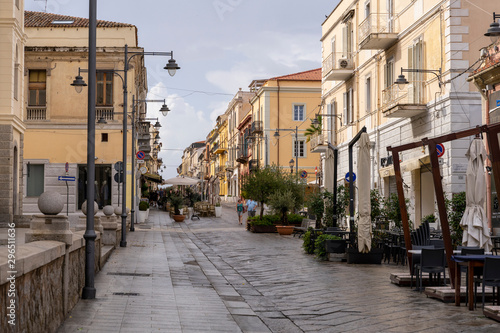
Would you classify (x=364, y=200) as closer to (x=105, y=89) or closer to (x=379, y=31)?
(x=379, y=31)

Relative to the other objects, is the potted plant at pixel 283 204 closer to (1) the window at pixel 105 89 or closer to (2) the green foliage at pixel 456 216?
(1) the window at pixel 105 89

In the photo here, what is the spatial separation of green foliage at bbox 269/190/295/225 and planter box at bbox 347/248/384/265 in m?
15.7

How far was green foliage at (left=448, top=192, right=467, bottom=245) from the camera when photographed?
19.5 metres

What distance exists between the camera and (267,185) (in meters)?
37.5

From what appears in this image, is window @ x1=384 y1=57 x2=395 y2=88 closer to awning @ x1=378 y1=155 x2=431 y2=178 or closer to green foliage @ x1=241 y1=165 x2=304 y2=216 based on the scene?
awning @ x1=378 y1=155 x2=431 y2=178

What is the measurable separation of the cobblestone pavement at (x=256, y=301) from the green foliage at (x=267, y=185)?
16616 mm

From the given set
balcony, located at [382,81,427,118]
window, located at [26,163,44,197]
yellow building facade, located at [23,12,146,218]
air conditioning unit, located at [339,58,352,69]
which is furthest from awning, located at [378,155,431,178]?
window, located at [26,163,44,197]

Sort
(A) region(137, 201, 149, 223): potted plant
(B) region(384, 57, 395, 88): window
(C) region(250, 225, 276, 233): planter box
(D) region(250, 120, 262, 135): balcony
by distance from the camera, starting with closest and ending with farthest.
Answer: (B) region(384, 57, 395, 88): window
(C) region(250, 225, 276, 233): planter box
(A) region(137, 201, 149, 223): potted plant
(D) region(250, 120, 262, 135): balcony

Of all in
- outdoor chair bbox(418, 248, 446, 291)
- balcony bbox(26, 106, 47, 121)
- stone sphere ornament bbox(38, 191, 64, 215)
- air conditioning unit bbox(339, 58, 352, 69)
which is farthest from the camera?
balcony bbox(26, 106, 47, 121)

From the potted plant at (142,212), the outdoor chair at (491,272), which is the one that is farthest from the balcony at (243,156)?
the outdoor chair at (491,272)

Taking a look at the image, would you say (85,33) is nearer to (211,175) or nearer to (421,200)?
(421,200)

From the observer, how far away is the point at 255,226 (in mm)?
33844

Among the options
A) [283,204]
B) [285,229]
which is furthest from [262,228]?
[285,229]

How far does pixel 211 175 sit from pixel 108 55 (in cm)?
8316
